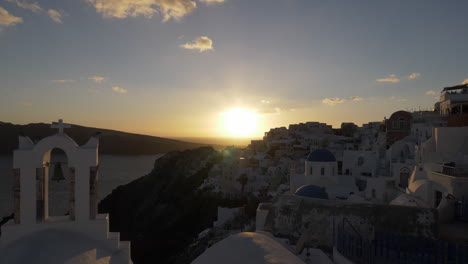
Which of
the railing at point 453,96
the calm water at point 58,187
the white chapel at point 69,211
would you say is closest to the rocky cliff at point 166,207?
the calm water at point 58,187

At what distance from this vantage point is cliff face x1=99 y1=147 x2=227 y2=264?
116 feet

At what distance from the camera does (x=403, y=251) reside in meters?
6.08

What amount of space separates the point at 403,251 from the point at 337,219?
1738mm

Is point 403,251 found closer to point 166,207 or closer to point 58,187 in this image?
point 166,207

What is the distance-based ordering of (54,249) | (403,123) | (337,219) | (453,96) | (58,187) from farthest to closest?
(58,187) < (403,123) < (453,96) < (337,219) < (54,249)

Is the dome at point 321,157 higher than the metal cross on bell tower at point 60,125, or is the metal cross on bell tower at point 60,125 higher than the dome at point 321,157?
the metal cross on bell tower at point 60,125

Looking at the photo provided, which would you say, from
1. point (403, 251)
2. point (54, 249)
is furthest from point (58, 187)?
point (403, 251)

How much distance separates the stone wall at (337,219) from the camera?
712cm

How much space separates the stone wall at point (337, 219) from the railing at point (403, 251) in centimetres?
59

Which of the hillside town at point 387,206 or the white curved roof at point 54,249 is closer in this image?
the white curved roof at point 54,249

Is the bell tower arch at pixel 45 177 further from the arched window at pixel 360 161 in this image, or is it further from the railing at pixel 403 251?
the arched window at pixel 360 161

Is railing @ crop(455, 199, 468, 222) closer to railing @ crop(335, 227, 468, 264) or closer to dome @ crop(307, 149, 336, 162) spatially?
railing @ crop(335, 227, 468, 264)

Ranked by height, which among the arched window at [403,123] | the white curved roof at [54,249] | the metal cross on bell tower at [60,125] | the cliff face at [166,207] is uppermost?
the arched window at [403,123]

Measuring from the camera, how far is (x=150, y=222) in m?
44.2
